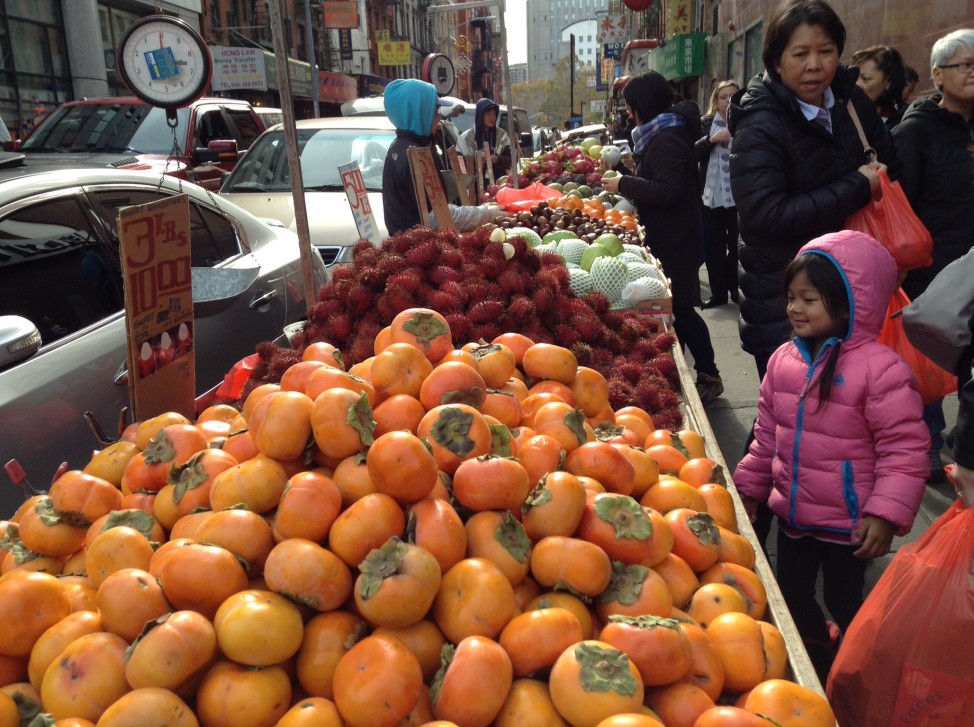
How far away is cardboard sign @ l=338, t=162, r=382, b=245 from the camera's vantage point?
496 centimetres

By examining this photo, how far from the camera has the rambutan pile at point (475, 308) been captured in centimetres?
288

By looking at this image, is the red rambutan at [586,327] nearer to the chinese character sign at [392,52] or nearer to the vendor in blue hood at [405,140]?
the vendor in blue hood at [405,140]

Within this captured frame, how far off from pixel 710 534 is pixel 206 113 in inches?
397

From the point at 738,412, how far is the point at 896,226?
8.35 ft

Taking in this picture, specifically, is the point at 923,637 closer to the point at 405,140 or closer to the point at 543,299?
the point at 543,299

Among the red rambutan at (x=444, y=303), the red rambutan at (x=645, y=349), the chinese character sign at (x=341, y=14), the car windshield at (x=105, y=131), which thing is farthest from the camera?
the chinese character sign at (x=341, y=14)

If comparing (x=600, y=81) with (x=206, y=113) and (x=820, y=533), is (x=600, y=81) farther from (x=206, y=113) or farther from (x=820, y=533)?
(x=820, y=533)

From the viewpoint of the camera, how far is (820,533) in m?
2.55

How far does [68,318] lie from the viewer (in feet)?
10.8

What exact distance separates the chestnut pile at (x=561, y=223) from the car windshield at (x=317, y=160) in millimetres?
2044

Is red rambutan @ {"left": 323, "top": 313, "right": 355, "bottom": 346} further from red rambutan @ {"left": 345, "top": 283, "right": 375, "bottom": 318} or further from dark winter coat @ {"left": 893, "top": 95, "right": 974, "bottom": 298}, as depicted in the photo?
dark winter coat @ {"left": 893, "top": 95, "right": 974, "bottom": 298}

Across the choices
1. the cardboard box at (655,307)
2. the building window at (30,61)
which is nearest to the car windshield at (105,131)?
the cardboard box at (655,307)

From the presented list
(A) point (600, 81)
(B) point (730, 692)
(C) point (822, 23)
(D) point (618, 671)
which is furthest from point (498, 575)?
(A) point (600, 81)

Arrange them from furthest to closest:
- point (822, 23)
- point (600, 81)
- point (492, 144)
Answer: point (600, 81), point (492, 144), point (822, 23)
